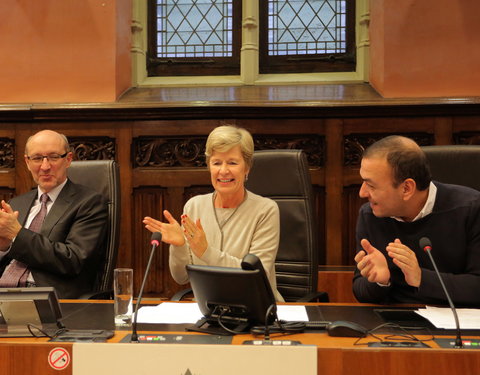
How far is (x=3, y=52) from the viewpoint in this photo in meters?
4.21

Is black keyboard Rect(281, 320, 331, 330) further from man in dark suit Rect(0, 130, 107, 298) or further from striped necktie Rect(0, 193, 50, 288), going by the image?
striped necktie Rect(0, 193, 50, 288)

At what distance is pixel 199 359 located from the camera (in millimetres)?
1355

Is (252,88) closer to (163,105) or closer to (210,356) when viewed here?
(163,105)

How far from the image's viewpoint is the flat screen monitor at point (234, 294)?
1540 millimetres

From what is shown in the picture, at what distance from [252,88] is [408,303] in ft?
8.28

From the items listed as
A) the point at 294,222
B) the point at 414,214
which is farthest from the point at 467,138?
the point at 414,214

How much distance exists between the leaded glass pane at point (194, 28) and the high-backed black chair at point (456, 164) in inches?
95.0

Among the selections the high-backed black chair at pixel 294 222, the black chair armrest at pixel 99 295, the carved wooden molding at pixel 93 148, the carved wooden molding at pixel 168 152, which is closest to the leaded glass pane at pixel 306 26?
the carved wooden molding at pixel 168 152

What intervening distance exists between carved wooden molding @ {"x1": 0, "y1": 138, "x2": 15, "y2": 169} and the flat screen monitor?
8.55 ft

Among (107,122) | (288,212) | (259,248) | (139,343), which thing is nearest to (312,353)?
(139,343)

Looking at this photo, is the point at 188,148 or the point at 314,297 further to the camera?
the point at 188,148

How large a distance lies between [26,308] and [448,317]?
45.3 inches

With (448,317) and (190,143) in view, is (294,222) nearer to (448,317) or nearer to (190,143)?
(448,317)

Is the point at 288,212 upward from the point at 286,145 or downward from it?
downward
